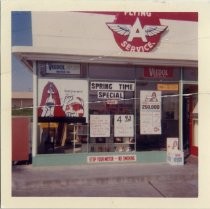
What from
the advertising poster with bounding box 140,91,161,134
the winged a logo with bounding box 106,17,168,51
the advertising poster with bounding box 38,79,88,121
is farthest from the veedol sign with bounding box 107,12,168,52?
the advertising poster with bounding box 38,79,88,121

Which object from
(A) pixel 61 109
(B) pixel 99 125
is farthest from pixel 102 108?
(A) pixel 61 109

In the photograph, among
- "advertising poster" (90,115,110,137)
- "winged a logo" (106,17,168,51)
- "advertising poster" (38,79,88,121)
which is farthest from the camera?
"advertising poster" (90,115,110,137)

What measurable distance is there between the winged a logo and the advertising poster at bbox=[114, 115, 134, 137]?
148cm

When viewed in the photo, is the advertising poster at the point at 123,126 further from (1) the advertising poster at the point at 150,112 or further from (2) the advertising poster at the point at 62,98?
(2) the advertising poster at the point at 62,98

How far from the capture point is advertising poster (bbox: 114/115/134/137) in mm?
7641

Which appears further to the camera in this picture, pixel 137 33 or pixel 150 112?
pixel 150 112

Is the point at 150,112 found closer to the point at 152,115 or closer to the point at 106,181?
the point at 152,115

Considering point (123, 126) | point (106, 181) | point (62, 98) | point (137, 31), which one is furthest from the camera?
point (123, 126)

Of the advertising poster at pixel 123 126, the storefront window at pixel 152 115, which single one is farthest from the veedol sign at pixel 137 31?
the advertising poster at pixel 123 126

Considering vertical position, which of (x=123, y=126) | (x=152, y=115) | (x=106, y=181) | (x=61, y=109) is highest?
(x=61, y=109)

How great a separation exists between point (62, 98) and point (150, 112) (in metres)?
1.94

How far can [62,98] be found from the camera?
7.41 metres

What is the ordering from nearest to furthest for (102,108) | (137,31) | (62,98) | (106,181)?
(106,181), (137,31), (62,98), (102,108)

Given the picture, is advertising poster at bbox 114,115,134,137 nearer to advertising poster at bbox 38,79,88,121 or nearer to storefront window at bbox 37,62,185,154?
storefront window at bbox 37,62,185,154
